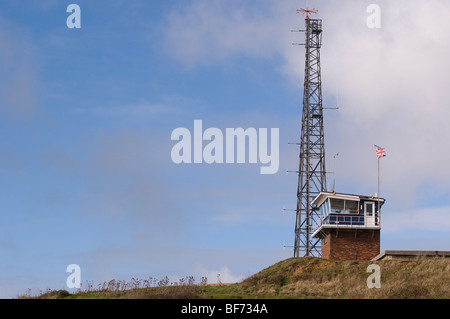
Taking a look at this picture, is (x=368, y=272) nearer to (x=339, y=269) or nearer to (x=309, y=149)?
(x=339, y=269)

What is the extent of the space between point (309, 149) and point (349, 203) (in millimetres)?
12866

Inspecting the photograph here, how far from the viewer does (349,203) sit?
59781mm

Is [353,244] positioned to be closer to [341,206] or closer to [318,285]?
[341,206]

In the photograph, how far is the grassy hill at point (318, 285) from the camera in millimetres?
42000

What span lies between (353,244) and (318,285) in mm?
12326

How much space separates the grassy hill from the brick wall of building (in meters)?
4.43

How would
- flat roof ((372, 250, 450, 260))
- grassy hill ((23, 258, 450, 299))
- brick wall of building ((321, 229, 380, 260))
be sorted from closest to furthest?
grassy hill ((23, 258, 450, 299)) < flat roof ((372, 250, 450, 260)) < brick wall of building ((321, 229, 380, 260))

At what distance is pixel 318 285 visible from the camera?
4678cm

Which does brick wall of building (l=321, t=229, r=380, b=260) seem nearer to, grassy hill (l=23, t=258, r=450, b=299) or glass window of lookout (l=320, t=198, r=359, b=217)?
glass window of lookout (l=320, t=198, r=359, b=217)

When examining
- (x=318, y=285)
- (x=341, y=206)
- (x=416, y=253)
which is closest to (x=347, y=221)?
(x=341, y=206)

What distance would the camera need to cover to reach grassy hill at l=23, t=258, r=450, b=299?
42000 mm

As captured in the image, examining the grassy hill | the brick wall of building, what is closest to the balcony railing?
the brick wall of building
